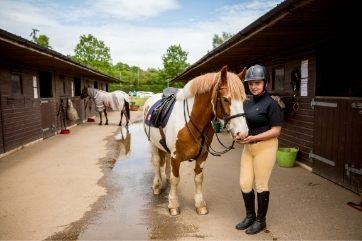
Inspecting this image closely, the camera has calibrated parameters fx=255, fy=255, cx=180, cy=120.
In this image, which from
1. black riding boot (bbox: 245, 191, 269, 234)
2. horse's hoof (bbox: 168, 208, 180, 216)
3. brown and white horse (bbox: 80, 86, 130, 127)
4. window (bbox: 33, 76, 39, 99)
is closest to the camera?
black riding boot (bbox: 245, 191, 269, 234)

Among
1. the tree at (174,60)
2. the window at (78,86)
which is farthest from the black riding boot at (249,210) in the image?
the tree at (174,60)

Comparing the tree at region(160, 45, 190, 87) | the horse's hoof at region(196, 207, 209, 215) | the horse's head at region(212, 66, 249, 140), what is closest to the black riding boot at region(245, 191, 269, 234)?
the horse's hoof at region(196, 207, 209, 215)

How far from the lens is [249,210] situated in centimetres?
279

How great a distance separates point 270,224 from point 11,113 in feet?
22.0

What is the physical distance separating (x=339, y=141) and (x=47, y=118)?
8.74 m

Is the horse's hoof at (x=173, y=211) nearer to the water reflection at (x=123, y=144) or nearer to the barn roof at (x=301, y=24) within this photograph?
the barn roof at (x=301, y=24)

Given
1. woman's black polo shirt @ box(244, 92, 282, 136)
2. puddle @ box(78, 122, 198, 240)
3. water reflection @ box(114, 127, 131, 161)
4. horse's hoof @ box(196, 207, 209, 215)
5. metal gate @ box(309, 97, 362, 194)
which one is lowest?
puddle @ box(78, 122, 198, 240)

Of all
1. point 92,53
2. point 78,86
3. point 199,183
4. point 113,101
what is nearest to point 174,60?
point 92,53

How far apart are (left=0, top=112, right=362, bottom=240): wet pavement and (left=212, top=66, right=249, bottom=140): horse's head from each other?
1.15m

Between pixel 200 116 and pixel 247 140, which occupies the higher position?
pixel 200 116

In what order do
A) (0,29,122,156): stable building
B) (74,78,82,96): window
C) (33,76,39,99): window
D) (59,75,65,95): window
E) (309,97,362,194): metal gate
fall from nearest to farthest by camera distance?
(309,97,362,194): metal gate < (0,29,122,156): stable building < (33,76,39,99): window < (59,75,65,95): window < (74,78,82,96): window

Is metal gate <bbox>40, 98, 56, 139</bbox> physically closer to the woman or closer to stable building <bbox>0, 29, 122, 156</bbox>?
stable building <bbox>0, 29, 122, 156</bbox>

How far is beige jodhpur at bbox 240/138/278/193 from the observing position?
251cm

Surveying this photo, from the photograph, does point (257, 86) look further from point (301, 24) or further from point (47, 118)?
point (47, 118)
